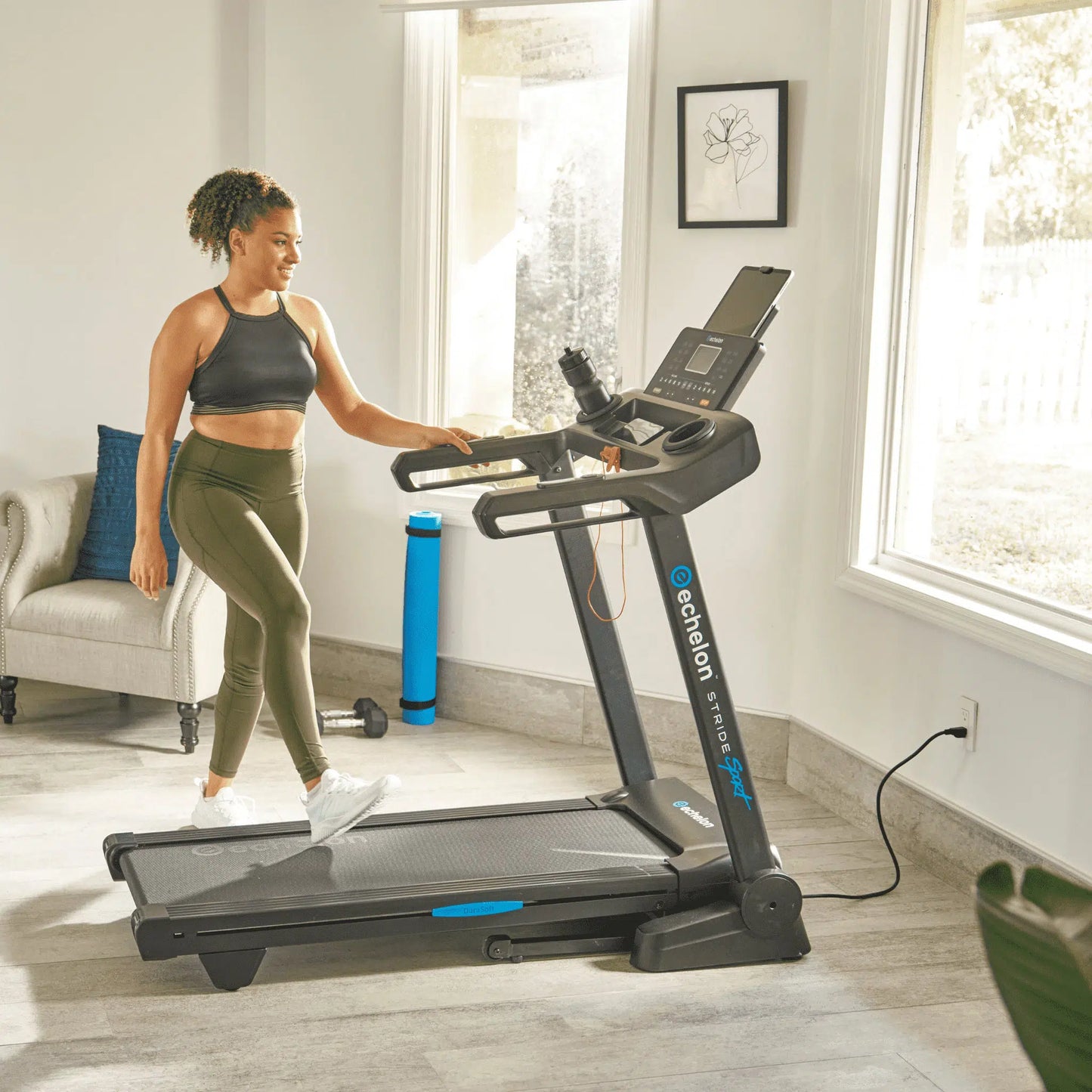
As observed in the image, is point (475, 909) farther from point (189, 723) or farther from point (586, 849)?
point (189, 723)

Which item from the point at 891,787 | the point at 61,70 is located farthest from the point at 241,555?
the point at 61,70

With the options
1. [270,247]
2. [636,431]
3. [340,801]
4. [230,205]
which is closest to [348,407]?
[270,247]

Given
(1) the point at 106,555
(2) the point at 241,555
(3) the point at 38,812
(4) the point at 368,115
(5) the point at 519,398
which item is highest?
(4) the point at 368,115

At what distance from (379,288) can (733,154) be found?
1295 mm

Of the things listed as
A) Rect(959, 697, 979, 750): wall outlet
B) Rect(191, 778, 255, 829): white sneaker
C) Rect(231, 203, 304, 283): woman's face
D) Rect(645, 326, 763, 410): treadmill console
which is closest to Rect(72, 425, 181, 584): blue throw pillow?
Rect(191, 778, 255, 829): white sneaker

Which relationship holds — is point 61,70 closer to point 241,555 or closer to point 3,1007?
point 241,555

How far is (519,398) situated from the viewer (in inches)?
167

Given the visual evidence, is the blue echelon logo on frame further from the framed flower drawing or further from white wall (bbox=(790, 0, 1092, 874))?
the framed flower drawing

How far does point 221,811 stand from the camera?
10.2 ft

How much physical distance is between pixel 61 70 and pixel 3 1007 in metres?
3.28

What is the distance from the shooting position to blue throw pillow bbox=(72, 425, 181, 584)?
4195 millimetres

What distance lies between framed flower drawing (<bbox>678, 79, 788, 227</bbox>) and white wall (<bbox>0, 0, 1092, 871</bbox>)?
0.05 metres

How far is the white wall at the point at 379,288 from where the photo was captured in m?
3.55

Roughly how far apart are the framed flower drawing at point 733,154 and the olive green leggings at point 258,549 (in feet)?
4.93
